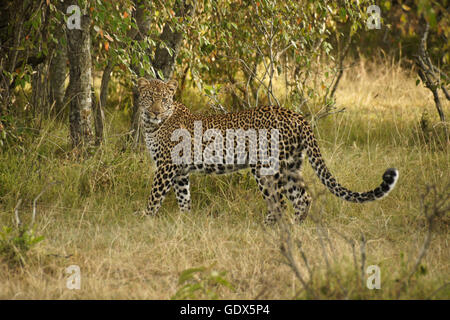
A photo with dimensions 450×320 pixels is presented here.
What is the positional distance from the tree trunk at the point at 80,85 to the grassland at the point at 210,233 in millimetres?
281

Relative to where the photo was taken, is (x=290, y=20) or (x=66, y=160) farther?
(x=290, y=20)

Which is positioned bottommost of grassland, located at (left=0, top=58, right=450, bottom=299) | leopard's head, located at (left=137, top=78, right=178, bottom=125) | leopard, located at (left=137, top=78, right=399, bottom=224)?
grassland, located at (left=0, top=58, right=450, bottom=299)

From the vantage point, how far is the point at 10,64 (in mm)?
6957

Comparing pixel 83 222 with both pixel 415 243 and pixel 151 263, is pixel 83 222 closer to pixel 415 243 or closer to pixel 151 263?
pixel 151 263

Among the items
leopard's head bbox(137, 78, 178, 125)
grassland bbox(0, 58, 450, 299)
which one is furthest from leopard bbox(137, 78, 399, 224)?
grassland bbox(0, 58, 450, 299)

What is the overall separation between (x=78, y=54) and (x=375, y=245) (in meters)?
3.95

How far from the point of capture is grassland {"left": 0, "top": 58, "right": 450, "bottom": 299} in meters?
4.46

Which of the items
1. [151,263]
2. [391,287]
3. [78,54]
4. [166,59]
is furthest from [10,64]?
[391,287]

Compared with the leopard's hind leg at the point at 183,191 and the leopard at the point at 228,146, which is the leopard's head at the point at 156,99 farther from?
the leopard's hind leg at the point at 183,191

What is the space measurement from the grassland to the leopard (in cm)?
25

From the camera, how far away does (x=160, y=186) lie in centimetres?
627

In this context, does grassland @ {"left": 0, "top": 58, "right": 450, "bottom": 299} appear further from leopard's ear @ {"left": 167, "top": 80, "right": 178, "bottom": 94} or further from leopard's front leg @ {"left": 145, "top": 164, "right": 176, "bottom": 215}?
leopard's ear @ {"left": 167, "top": 80, "right": 178, "bottom": 94}

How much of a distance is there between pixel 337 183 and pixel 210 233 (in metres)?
1.29

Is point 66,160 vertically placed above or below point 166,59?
below
